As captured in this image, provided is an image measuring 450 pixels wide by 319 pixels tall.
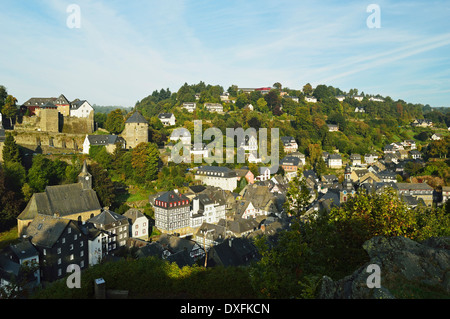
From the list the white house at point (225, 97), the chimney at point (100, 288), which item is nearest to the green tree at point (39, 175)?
the chimney at point (100, 288)

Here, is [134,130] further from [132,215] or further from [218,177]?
[132,215]

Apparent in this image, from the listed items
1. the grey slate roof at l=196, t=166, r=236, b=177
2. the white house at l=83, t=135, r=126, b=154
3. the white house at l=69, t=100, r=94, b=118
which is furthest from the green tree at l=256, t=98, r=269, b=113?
the white house at l=83, t=135, r=126, b=154

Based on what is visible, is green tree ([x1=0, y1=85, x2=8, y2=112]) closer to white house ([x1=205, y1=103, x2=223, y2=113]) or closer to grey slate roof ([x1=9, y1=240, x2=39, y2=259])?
grey slate roof ([x1=9, y1=240, x2=39, y2=259])

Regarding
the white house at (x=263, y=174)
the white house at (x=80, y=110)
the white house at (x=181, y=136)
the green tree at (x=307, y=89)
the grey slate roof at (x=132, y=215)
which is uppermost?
the green tree at (x=307, y=89)

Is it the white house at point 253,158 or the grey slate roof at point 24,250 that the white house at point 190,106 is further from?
the grey slate roof at point 24,250

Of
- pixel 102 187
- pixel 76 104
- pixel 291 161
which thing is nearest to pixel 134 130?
pixel 76 104

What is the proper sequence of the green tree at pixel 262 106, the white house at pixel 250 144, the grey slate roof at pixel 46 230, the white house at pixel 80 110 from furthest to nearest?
the green tree at pixel 262 106 < the white house at pixel 250 144 < the white house at pixel 80 110 < the grey slate roof at pixel 46 230
